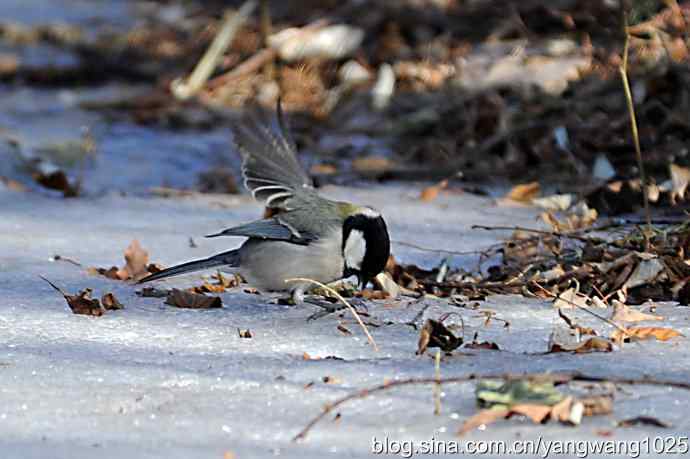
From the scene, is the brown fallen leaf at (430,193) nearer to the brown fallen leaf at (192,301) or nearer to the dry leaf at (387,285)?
the dry leaf at (387,285)

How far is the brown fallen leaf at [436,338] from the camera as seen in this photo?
300 cm

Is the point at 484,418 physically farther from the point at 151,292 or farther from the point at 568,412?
the point at 151,292

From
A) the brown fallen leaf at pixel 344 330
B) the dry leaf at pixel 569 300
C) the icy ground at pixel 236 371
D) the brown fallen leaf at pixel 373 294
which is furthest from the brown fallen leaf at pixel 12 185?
the dry leaf at pixel 569 300

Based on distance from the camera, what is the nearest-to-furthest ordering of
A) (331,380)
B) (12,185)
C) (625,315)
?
(331,380) → (625,315) → (12,185)

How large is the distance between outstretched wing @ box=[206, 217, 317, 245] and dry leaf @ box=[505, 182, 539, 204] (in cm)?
170

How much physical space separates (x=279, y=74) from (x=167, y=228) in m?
3.26

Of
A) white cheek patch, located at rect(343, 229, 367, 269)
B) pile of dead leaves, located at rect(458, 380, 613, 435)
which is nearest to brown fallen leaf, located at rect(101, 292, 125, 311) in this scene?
white cheek patch, located at rect(343, 229, 367, 269)

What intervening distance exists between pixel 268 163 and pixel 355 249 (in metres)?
0.65

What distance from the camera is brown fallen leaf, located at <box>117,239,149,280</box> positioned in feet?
13.2

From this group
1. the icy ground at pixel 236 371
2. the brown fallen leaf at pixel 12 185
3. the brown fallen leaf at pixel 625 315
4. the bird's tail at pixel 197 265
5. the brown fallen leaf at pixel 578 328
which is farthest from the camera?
the brown fallen leaf at pixel 12 185

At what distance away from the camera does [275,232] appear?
384 cm

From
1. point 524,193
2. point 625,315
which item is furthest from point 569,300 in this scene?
point 524,193

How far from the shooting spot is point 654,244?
12.7 feet

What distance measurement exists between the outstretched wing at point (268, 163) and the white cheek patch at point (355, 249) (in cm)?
46
